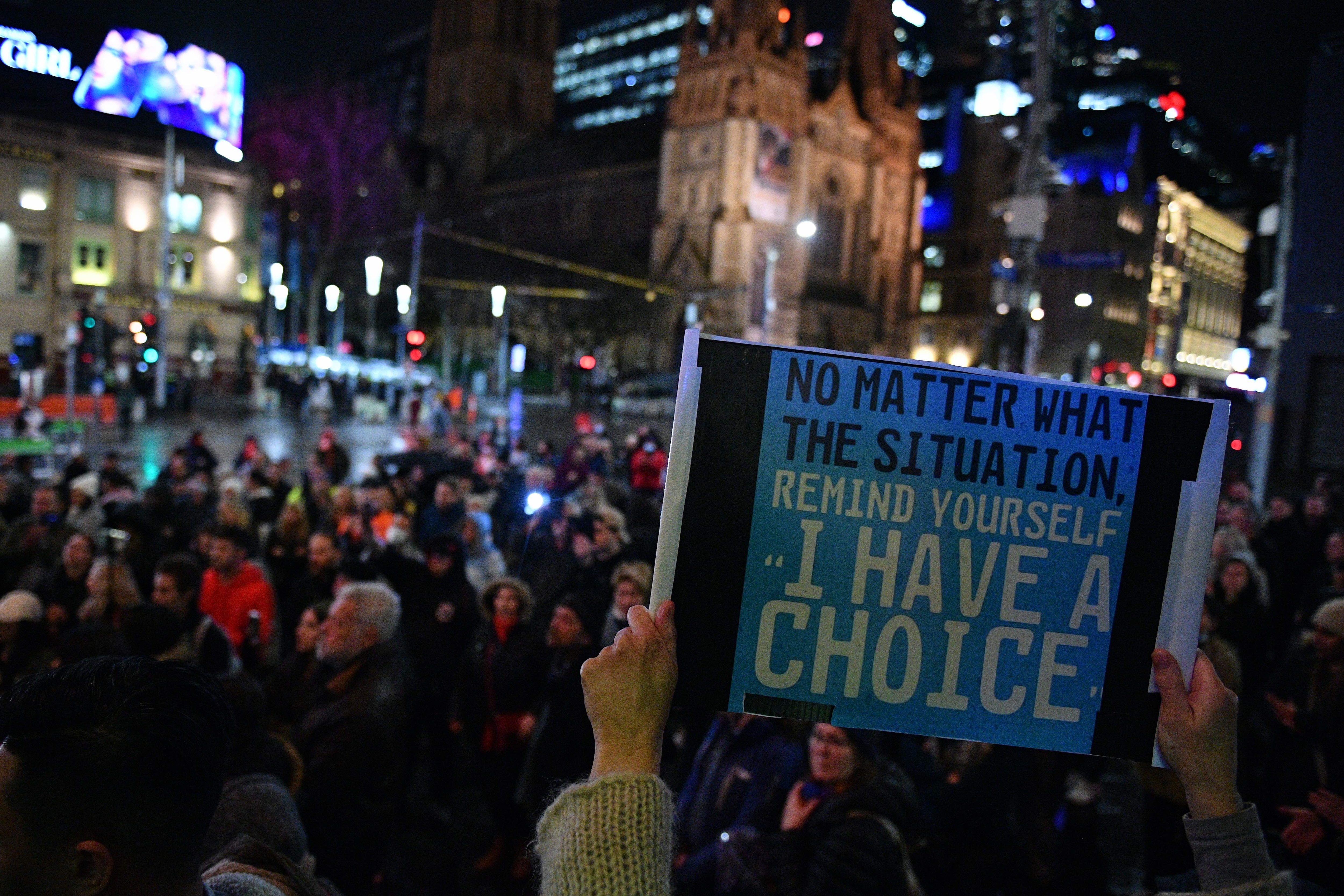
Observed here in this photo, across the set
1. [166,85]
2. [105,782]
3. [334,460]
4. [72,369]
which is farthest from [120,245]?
[105,782]

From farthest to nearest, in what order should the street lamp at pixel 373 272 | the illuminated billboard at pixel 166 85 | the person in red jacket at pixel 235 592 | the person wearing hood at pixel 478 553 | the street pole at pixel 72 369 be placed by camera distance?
the street lamp at pixel 373 272 < the street pole at pixel 72 369 < the illuminated billboard at pixel 166 85 < the person wearing hood at pixel 478 553 < the person in red jacket at pixel 235 592

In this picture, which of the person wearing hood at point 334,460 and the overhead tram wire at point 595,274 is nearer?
the person wearing hood at point 334,460

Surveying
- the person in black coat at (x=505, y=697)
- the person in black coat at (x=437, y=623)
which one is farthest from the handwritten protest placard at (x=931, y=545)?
the person in black coat at (x=437, y=623)

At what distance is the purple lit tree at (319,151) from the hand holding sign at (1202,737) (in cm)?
4729

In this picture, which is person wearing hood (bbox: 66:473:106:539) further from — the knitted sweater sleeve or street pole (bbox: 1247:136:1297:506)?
street pole (bbox: 1247:136:1297:506)

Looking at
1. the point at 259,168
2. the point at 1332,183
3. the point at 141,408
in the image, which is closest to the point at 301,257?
the point at 259,168

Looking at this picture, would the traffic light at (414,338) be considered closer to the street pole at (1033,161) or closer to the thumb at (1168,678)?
the street pole at (1033,161)

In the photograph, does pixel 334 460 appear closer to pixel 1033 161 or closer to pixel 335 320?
pixel 1033 161

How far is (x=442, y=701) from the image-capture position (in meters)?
5.69

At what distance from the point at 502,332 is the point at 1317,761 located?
54.1 meters

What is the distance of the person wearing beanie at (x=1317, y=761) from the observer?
130 inches

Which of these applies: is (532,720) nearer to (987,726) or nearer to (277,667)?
(277,667)

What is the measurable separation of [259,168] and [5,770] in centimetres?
4437

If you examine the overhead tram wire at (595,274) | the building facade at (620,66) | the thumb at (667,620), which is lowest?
the thumb at (667,620)
